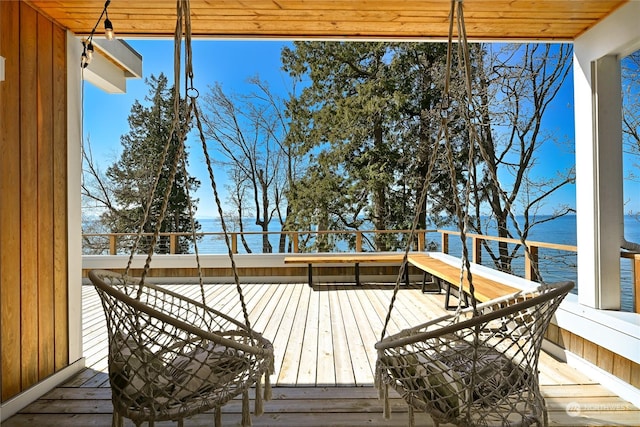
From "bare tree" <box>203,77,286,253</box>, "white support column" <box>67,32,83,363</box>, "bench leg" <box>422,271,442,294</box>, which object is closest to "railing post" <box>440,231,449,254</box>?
"bench leg" <box>422,271,442,294</box>

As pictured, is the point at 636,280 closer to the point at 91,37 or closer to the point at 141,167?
the point at 91,37

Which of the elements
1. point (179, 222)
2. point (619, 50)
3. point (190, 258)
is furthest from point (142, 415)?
point (179, 222)

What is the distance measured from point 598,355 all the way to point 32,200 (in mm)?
3604

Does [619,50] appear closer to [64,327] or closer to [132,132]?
[64,327]

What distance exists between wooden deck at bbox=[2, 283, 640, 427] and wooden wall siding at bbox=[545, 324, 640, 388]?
0.42 ft

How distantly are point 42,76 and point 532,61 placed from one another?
8.40 meters

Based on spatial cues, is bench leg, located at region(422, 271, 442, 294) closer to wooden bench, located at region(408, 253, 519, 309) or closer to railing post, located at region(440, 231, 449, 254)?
wooden bench, located at region(408, 253, 519, 309)

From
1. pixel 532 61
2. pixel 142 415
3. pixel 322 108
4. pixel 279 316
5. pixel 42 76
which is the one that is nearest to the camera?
pixel 142 415

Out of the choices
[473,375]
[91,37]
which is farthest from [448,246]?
[91,37]

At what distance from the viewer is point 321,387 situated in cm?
248

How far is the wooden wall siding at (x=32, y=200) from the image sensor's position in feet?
7.09

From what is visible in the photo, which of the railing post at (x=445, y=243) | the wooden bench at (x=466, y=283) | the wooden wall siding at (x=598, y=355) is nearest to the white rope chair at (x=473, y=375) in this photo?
the wooden bench at (x=466, y=283)

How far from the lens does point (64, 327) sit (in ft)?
8.66

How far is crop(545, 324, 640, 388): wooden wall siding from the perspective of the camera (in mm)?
2260
